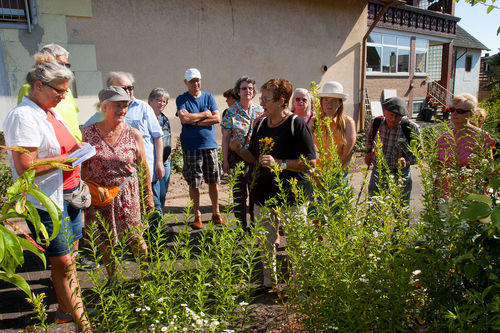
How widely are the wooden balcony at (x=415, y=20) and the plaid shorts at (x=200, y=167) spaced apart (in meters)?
16.6

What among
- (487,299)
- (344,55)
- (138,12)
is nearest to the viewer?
(487,299)

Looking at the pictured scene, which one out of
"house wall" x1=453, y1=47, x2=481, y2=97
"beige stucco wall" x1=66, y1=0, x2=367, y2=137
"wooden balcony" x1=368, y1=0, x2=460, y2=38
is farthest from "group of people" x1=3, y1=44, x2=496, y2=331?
"house wall" x1=453, y1=47, x2=481, y2=97

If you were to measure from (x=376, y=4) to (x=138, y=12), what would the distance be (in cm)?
1397

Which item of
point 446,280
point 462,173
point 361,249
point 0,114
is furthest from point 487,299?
point 0,114

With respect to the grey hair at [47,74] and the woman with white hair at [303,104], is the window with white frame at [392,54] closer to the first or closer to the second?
the woman with white hair at [303,104]

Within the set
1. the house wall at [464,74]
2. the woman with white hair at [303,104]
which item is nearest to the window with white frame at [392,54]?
the house wall at [464,74]

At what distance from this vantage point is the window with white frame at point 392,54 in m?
20.9

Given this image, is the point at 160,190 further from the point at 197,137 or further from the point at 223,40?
the point at 223,40

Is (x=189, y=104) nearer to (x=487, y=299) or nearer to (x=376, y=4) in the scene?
(x=487, y=299)

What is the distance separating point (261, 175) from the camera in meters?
3.52

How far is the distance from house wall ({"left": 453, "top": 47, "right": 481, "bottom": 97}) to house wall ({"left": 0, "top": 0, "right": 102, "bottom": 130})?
2995 cm

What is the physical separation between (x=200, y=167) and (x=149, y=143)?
1246mm

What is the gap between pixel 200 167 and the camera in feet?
17.4

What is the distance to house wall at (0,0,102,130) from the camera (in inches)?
294
